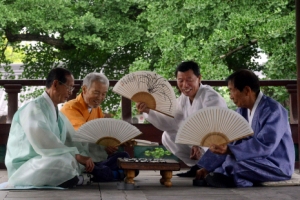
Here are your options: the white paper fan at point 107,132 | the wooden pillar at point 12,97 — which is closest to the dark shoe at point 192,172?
the white paper fan at point 107,132

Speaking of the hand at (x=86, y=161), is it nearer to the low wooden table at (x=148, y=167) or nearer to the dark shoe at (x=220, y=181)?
the low wooden table at (x=148, y=167)

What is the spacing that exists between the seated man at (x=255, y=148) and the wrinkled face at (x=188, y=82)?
63 cm

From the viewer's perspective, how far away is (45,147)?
491 centimetres

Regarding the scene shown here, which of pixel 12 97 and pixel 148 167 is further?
pixel 12 97

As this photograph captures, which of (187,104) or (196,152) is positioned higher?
(187,104)

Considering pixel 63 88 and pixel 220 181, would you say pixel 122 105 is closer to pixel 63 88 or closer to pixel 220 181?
pixel 63 88

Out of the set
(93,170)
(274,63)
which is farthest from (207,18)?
(93,170)

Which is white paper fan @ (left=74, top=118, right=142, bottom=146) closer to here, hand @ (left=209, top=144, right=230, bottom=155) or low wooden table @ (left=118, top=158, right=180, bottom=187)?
low wooden table @ (left=118, top=158, right=180, bottom=187)

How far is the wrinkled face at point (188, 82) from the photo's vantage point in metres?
5.66

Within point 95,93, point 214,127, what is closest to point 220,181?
point 214,127

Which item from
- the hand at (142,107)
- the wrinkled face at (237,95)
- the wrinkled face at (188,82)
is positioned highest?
the wrinkled face at (188,82)

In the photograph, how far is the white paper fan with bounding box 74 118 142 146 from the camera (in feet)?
16.8

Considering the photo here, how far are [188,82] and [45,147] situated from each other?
1.46 m

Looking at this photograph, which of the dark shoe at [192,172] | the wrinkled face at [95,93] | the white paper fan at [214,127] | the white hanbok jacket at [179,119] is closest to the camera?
the white paper fan at [214,127]
